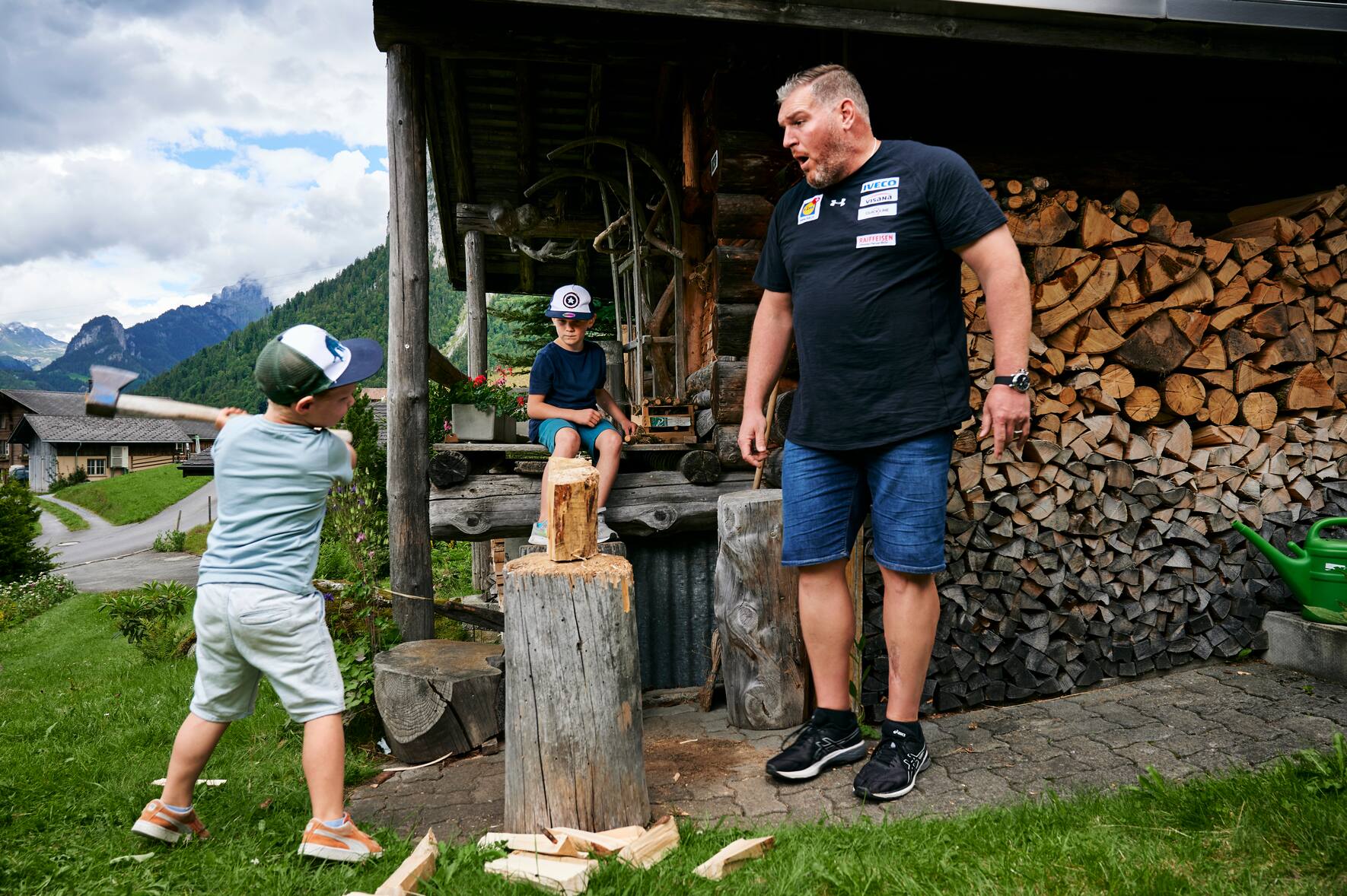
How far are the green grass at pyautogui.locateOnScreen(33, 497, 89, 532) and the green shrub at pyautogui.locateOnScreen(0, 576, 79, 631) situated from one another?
2764cm

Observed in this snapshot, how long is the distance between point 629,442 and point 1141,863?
3.12 metres

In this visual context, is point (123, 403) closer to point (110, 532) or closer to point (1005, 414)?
point (1005, 414)

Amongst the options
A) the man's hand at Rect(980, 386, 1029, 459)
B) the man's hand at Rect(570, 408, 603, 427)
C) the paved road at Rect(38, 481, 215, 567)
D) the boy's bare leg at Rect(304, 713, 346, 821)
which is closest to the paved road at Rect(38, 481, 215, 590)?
the paved road at Rect(38, 481, 215, 567)

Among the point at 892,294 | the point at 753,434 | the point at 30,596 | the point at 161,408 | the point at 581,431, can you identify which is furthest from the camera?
the point at 30,596

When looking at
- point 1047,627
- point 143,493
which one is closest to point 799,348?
point 1047,627

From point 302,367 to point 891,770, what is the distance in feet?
6.80

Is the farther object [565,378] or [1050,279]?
[565,378]

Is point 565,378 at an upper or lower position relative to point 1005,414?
upper

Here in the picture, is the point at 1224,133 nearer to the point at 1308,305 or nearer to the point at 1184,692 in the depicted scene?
the point at 1308,305

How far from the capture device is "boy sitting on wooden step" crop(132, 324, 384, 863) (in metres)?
2.20

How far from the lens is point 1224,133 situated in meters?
4.72

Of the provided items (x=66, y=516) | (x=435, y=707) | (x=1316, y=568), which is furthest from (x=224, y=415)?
(x=66, y=516)

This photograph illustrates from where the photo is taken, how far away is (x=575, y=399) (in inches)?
170

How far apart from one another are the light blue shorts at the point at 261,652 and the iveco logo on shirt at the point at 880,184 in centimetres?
203
